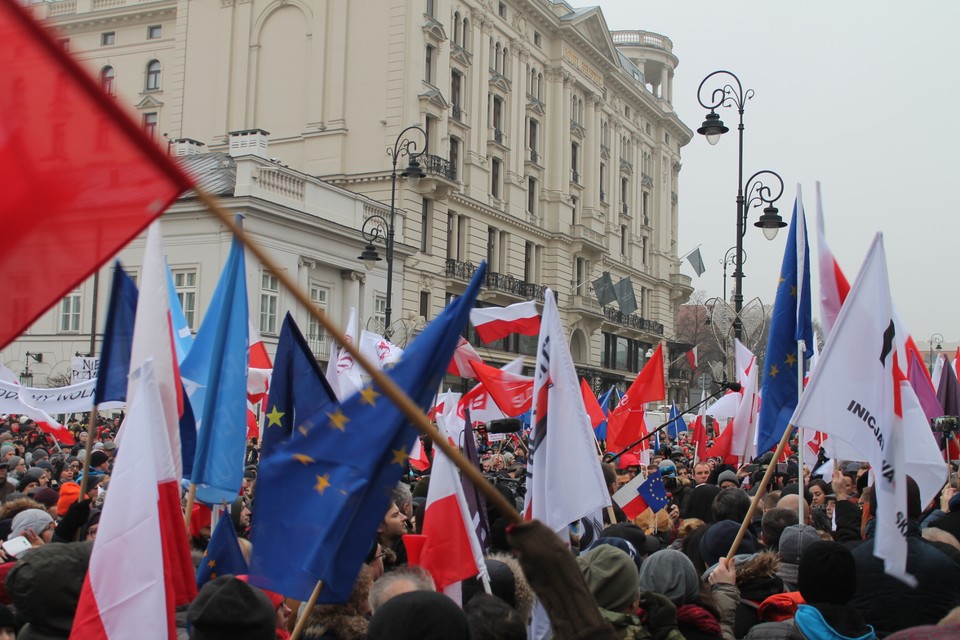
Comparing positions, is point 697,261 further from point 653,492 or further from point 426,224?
point 653,492

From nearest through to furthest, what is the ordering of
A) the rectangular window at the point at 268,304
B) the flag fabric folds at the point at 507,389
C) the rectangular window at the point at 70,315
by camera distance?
the flag fabric folds at the point at 507,389
the rectangular window at the point at 268,304
the rectangular window at the point at 70,315

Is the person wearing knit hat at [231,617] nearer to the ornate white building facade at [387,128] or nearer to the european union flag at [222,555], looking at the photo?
the european union flag at [222,555]

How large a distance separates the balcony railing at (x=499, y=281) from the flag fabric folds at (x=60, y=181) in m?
35.1

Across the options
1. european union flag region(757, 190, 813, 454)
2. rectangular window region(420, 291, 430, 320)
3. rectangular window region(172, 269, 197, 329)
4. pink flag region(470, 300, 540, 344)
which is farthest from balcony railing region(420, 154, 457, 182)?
european union flag region(757, 190, 813, 454)

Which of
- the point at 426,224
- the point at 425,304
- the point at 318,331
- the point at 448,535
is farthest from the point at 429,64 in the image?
the point at 448,535

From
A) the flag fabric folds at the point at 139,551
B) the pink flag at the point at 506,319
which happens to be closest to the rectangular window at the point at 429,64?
the pink flag at the point at 506,319

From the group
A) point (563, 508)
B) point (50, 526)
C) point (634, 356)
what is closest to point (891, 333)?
point (563, 508)

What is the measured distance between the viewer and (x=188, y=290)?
28312mm

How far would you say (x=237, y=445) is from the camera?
18.1ft

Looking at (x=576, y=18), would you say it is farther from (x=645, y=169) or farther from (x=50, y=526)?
(x=50, y=526)

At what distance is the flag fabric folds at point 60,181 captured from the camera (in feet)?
7.50

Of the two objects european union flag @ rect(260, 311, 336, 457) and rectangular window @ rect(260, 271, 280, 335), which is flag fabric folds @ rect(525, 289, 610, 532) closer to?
european union flag @ rect(260, 311, 336, 457)

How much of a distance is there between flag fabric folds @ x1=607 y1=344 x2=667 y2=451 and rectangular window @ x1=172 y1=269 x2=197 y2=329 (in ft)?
61.4

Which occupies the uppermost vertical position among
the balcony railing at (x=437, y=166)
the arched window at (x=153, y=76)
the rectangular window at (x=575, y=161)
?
the arched window at (x=153, y=76)
